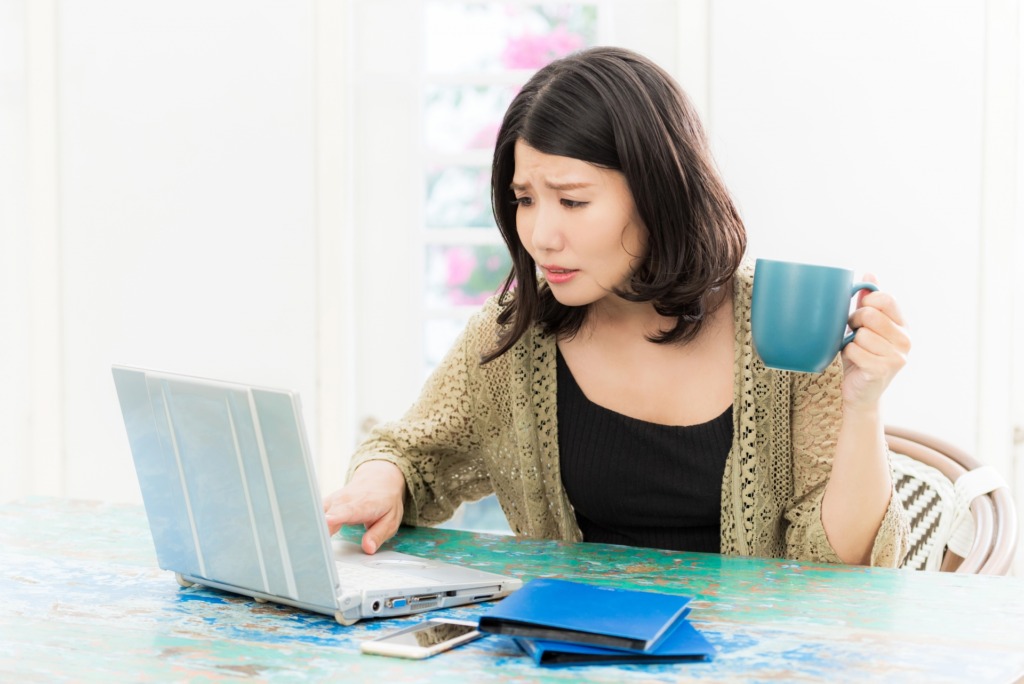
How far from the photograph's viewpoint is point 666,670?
0.88m

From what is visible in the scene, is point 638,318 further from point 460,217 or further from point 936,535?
point 460,217

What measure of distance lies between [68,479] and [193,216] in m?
0.76

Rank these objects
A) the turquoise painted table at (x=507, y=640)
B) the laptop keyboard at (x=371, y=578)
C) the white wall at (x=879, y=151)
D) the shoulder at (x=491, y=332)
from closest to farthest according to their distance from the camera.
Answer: the turquoise painted table at (x=507, y=640), the laptop keyboard at (x=371, y=578), the shoulder at (x=491, y=332), the white wall at (x=879, y=151)

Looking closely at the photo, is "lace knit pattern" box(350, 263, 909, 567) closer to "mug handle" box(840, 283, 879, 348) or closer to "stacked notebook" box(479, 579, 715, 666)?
"mug handle" box(840, 283, 879, 348)

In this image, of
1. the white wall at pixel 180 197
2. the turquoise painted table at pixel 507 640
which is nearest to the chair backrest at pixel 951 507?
the turquoise painted table at pixel 507 640

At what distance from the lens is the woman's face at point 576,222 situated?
1330 mm

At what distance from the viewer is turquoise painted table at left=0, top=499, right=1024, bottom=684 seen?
2.91ft

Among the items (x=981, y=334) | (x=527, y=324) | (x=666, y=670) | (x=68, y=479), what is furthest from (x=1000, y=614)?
(x=68, y=479)

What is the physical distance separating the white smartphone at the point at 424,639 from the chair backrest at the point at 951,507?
714mm

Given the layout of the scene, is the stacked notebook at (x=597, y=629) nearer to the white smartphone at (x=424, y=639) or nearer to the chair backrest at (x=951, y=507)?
the white smartphone at (x=424, y=639)

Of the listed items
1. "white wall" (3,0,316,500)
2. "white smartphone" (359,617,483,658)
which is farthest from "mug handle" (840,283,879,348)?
"white wall" (3,0,316,500)

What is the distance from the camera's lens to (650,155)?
4.37ft

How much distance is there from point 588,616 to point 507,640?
0.26ft

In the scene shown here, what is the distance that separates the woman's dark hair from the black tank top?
0.45ft
